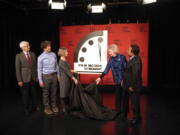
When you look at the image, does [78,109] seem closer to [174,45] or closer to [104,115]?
[104,115]

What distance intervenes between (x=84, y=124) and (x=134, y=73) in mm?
1232

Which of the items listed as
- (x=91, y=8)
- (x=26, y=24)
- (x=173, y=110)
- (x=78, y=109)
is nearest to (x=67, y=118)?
(x=78, y=109)

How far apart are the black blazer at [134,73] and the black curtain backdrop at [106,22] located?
3.18 meters

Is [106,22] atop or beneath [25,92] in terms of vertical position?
atop

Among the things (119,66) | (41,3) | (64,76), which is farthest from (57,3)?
(119,66)

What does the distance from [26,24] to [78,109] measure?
455cm

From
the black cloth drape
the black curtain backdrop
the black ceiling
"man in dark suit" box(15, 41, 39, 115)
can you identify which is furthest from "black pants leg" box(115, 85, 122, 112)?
the black ceiling

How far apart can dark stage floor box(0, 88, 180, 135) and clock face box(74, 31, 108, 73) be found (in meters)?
2.07

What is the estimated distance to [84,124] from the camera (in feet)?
10.4

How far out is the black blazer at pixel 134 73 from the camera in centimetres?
297

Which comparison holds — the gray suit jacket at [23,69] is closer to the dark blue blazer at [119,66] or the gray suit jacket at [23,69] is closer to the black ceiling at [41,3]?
the dark blue blazer at [119,66]

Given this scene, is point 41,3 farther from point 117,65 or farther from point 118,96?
point 118,96

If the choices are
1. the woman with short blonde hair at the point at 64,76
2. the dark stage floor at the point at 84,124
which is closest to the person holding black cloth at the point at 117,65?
the dark stage floor at the point at 84,124

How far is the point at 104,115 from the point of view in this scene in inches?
134
